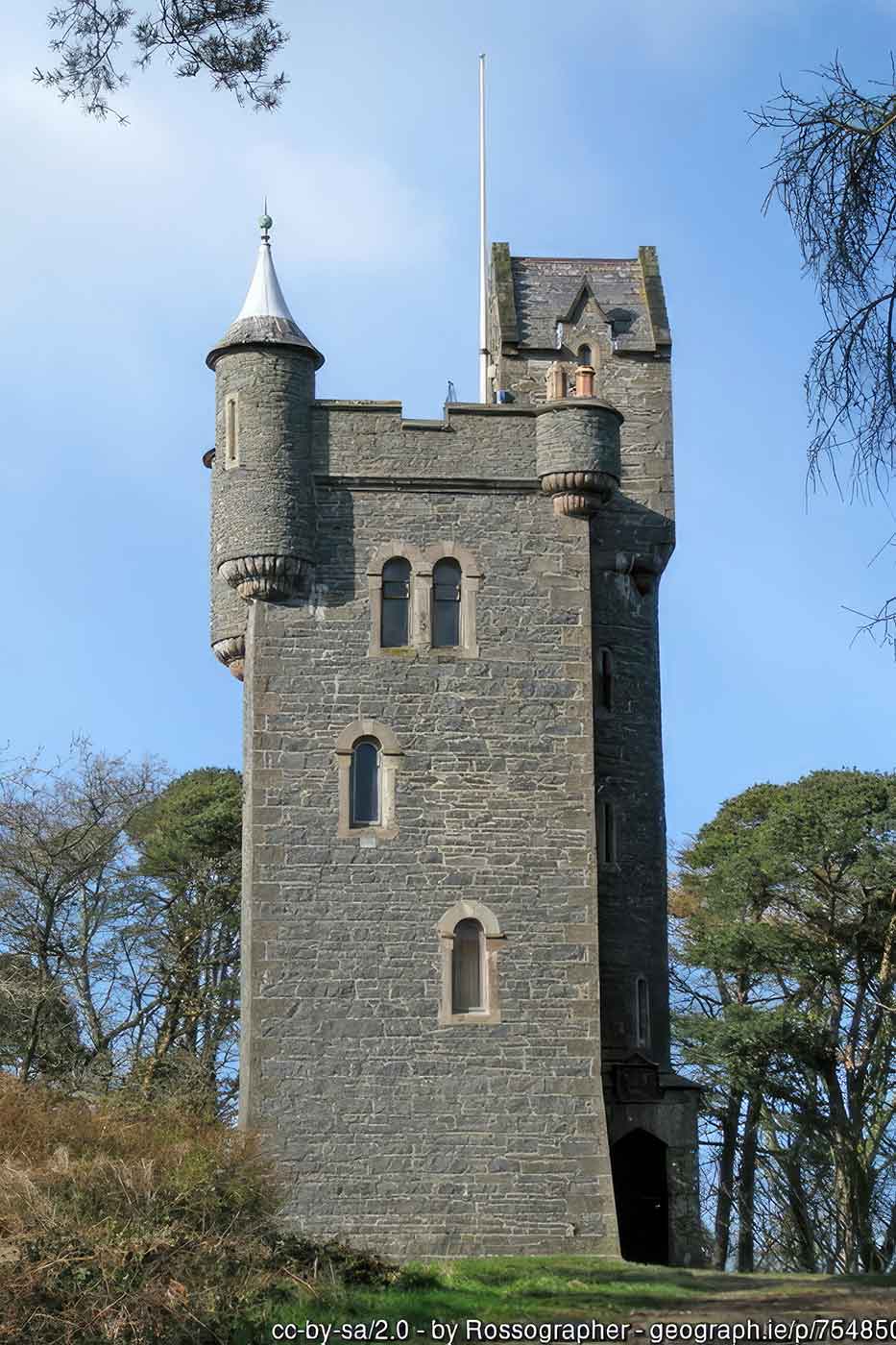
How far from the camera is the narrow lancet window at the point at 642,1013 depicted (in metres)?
26.7

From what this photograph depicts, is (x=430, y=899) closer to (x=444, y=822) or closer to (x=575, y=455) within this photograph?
(x=444, y=822)

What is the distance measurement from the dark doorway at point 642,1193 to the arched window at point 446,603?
22.3ft

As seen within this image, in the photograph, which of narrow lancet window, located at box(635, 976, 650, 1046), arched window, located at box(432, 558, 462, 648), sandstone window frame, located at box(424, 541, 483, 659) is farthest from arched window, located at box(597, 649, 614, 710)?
narrow lancet window, located at box(635, 976, 650, 1046)

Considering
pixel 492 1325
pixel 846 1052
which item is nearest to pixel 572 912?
pixel 492 1325

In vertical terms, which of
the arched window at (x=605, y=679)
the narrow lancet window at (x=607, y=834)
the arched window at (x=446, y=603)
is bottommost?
the narrow lancet window at (x=607, y=834)

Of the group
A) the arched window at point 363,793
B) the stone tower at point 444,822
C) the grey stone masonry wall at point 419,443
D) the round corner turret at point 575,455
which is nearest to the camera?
the stone tower at point 444,822

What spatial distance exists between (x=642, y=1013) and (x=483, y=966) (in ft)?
9.68

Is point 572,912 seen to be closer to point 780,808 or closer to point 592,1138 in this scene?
point 592,1138

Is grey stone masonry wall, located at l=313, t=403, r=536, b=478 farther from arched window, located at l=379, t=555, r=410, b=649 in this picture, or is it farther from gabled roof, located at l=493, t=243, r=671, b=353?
gabled roof, located at l=493, t=243, r=671, b=353

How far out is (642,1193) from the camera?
26.7 meters

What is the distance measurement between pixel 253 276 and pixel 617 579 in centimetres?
625

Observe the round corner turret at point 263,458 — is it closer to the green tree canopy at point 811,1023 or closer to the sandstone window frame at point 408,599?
the sandstone window frame at point 408,599

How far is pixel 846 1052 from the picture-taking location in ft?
117

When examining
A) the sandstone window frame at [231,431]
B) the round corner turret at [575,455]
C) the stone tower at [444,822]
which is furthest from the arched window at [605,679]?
the sandstone window frame at [231,431]
